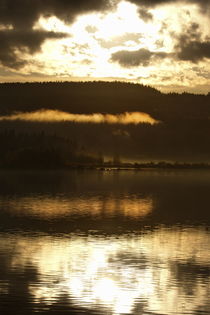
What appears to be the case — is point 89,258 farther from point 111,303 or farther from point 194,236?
point 194,236

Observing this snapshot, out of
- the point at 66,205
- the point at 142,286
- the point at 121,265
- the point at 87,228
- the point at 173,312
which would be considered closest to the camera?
the point at 173,312

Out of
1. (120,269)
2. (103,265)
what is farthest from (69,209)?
(120,269)

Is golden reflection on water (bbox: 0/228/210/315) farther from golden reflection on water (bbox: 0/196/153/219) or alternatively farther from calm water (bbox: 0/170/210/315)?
golden reflection on water (bbox: 0/196/153/219)

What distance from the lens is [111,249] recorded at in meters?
73.4

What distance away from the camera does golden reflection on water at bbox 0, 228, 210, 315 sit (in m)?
47.1

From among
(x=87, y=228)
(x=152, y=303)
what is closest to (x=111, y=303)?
(x=152, y=303)

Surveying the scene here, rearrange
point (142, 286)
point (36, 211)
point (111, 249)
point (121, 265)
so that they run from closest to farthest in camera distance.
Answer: point (142, 286) < point (121, 265) < point (111, 249) < point (36, 211)

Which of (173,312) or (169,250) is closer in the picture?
(173,312)

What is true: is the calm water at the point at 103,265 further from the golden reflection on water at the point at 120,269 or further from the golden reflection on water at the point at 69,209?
the golden reflection on water at the point at 69,209

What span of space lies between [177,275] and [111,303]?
12340 mm

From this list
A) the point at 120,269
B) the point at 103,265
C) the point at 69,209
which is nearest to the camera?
the point at 120,269

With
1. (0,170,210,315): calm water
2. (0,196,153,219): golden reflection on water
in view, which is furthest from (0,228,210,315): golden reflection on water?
(0,196,153,219): golden reflection on water

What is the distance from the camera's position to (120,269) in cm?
6000

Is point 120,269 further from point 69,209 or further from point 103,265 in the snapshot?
point 69,209
